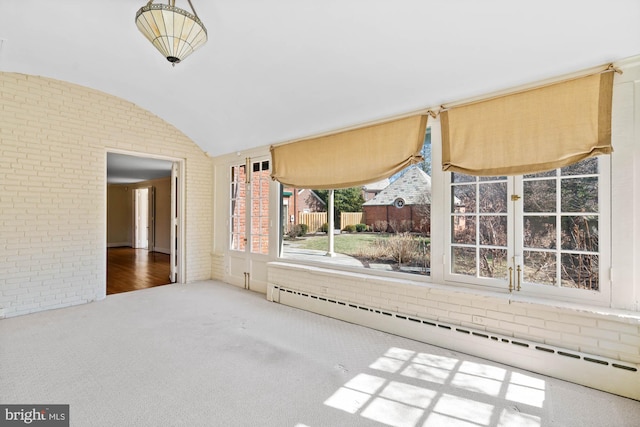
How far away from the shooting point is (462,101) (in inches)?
119

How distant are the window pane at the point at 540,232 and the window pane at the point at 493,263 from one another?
236mm

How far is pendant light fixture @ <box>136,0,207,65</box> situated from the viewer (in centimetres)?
197

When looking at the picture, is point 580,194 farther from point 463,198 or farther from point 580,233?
point 463,198

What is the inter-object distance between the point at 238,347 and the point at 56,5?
11.9ft

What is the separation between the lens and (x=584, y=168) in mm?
2496

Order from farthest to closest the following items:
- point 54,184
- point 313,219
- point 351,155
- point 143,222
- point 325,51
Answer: point 143,222 < point 313,219 < point 54,184 < point 351,155 < point 325,51

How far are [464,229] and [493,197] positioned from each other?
0.42 m

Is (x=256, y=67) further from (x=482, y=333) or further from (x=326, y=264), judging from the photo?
(x=482, y=333)

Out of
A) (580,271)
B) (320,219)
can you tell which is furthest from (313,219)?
(580,271)

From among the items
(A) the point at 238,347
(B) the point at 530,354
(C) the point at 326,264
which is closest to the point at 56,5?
(A) the point at 238,347

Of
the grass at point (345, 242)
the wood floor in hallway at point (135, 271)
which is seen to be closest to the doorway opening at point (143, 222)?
the wood floor in hallway at point (135, 271)

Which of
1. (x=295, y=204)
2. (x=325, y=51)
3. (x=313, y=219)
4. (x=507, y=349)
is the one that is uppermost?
(x=325, y=51)
